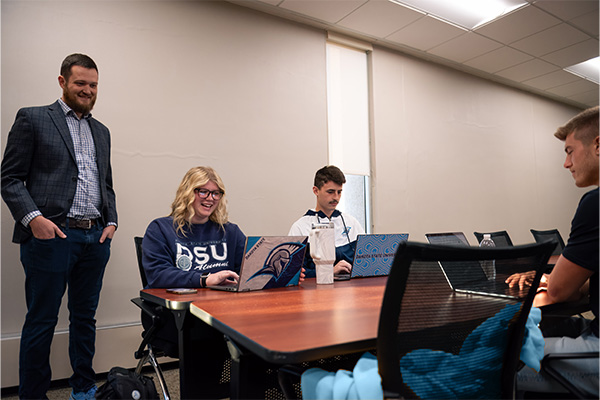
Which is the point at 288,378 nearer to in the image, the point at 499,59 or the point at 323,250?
the point at 323,250

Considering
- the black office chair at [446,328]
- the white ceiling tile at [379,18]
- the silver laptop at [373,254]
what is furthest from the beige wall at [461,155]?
the black office chair at [446,328]

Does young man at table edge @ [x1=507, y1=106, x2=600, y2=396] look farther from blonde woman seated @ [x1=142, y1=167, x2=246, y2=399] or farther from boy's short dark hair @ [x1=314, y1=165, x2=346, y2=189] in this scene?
boy's short dark hair @ [x1=314, y1=165, x2=346, y2=189]

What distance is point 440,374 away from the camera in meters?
0.91

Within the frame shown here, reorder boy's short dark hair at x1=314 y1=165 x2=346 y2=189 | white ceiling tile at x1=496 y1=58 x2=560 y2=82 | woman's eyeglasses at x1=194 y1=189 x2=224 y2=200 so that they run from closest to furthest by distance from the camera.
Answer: woman's eyeglasses at x1=194 y1=189 x2=224 y2=200
boy's short dark hair at x1=314 y1=165 x2=346 y2=189
white ceiling tile at x1=496 y1=58 x2=560 y2=82

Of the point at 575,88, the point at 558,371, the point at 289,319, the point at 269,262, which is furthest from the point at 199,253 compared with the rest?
the point at 575,88

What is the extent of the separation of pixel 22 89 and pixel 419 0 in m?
3.48

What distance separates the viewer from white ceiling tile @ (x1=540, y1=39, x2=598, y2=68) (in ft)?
16.1

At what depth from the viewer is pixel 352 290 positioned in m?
1.65

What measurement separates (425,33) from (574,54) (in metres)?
2.25

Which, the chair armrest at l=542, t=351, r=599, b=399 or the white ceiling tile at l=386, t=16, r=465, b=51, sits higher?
the white ceiling tile at l=386, t=16, r=465, b=51

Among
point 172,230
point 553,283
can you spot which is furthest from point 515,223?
point 172,230

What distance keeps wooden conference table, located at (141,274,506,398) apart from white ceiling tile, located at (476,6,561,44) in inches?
153

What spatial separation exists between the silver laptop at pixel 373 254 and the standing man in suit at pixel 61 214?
1.50 meters

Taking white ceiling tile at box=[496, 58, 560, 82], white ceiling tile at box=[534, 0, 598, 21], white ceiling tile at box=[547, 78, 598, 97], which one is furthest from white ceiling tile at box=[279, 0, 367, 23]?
white ceiling tile at box=[547, 78, 598, 97]
